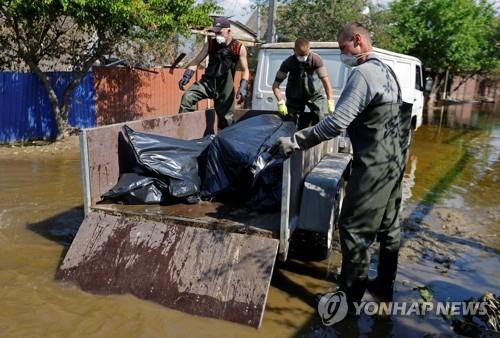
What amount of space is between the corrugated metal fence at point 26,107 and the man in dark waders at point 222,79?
17.0 ft

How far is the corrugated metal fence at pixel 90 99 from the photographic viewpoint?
9117mm

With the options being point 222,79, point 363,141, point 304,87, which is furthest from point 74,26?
point 363,141

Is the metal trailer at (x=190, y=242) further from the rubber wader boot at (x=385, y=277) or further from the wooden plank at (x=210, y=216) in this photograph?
the rubber wader boot at (x=385, y=277)

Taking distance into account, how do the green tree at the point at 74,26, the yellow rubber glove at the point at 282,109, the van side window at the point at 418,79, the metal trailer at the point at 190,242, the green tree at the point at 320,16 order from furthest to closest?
the green tree at the point at 320,16, the van side window at the point at 418,79, the green tree at the point at 74,26, the yellow rubber glove at the point at 282,109, the metal trailer at the point at 190,242

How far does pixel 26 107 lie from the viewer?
930 centimetres

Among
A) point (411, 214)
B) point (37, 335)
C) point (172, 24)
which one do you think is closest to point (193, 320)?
point (37, 335)

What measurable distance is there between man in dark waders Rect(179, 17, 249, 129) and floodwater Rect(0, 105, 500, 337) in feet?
6.25

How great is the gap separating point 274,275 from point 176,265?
100 centimetres

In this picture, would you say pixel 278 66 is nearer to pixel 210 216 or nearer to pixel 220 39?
pixel 220 39

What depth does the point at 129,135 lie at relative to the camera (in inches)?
149

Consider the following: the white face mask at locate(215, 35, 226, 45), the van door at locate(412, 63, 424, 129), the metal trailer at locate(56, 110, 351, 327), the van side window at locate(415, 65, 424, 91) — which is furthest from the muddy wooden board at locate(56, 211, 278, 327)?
the van side window at locate(415, 65, 424, 91)

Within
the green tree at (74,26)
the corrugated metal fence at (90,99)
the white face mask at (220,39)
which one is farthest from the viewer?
the corrugated metal fence at (90,99)

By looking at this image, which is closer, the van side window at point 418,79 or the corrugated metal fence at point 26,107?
the corrugated metal fence at point 26,107

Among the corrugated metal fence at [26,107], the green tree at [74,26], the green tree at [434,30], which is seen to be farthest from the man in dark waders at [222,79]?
the green tree at [434,30]
